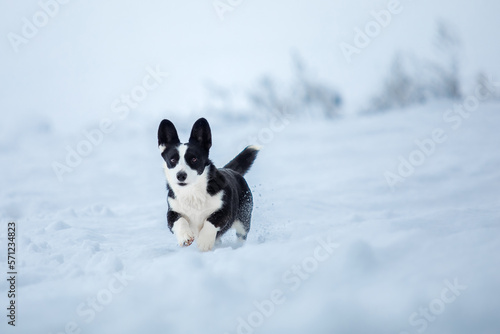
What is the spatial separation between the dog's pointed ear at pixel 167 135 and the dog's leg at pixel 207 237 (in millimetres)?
795

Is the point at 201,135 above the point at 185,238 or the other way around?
above

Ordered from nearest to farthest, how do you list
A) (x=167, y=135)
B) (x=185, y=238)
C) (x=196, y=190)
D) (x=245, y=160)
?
(x=185, y=238), (x=196, y=190), (x=167, y=135), (x=245, y=160)

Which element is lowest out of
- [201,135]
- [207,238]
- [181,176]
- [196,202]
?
[207,238]

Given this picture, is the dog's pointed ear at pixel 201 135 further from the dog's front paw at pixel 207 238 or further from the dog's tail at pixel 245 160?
the dog's tail at pixel 245 160

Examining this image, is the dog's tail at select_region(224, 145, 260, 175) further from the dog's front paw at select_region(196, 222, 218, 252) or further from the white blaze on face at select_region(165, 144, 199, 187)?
the dog's front paw at select_region(196, 222, 218, 252)

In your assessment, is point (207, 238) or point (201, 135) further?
point (201, 135)

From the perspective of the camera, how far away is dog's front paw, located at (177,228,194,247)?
4410 millimetres

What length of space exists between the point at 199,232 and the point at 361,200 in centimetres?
358

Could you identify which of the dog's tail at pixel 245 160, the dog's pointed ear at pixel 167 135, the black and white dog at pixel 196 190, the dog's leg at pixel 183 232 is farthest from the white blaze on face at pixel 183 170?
the dog's tail at pixel 245 160

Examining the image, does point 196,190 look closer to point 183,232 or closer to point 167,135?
point 183,232

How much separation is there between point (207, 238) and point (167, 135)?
0.97 meters

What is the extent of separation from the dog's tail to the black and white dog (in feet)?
2.68

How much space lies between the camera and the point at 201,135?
15.7 feet

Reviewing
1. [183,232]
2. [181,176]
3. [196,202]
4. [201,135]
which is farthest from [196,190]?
[201,135]
